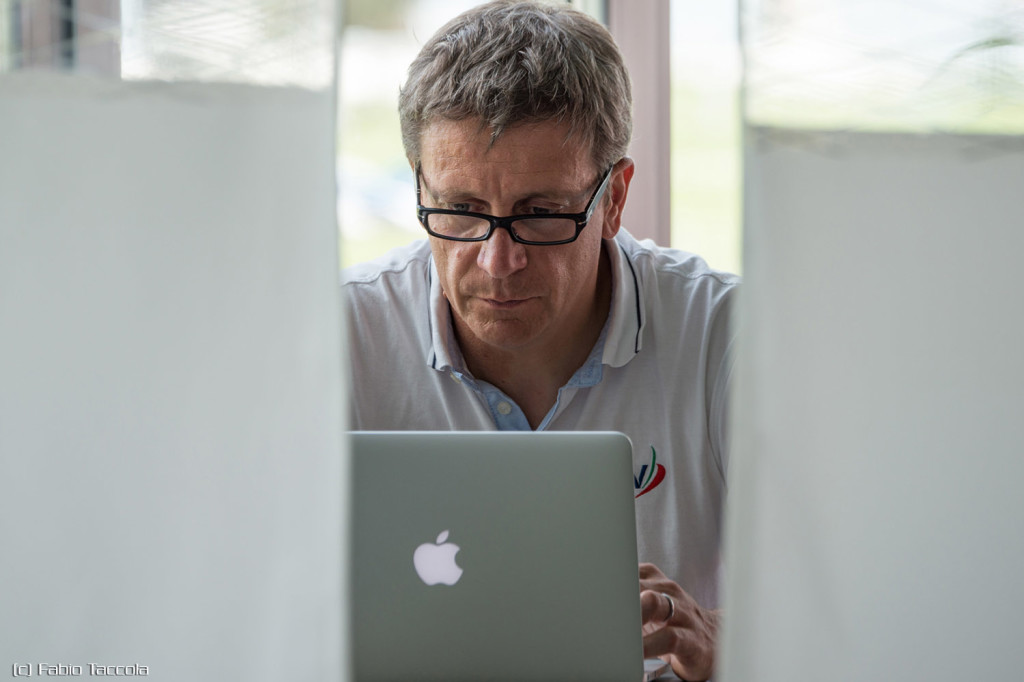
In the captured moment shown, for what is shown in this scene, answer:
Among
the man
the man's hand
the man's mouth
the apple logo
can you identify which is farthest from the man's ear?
the apple logo

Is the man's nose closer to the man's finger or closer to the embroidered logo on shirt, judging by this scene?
the embroidered logo on shirt

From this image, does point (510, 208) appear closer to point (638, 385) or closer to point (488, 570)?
point (638, 385)

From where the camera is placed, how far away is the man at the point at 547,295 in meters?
1.23

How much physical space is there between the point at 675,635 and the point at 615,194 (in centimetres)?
69

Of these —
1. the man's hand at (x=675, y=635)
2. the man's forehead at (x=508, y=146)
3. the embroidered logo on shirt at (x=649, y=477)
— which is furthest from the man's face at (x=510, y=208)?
the man's hand at (x=675, y=635)

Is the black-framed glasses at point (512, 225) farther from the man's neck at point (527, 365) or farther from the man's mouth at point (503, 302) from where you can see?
the man's neck at point (527, 365)

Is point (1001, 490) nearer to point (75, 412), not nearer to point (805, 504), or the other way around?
point (805, 504)

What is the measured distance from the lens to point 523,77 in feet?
4.04

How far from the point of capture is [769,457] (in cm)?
76

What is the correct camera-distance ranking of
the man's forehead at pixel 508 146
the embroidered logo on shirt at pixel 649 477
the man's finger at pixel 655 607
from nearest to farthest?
the man's finger at pixel 655 607 → the man's forehead at pixel 508 146 → the embroidered logo on shirt at pixel 649 477

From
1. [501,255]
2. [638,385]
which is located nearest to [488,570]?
[501,255]

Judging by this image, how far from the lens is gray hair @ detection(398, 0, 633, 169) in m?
1.22

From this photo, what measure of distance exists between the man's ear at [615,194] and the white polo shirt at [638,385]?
52 millimetres

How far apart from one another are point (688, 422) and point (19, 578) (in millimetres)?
925
